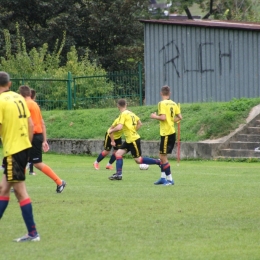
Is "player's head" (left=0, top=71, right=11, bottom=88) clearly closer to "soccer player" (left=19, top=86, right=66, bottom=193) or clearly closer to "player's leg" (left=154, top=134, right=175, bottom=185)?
"soccer player" (left=19, top=86, right=66, bottom=193)

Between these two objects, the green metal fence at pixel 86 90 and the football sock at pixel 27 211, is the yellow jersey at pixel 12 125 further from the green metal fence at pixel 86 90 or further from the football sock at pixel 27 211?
the green metal fence at pixel 86 90

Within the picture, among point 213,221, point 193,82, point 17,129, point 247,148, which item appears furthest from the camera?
point 193,82

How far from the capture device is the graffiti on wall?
28.0 m

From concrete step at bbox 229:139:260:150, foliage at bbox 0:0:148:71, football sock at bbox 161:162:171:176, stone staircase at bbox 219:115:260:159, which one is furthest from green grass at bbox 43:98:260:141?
foliage at bbox 0:0:148:71

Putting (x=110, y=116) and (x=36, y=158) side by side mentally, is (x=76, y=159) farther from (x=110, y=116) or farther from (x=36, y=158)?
(x=36, y=158)

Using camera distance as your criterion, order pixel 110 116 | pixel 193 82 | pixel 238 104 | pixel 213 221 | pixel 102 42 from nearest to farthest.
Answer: pixel 213 221
pixel 238 104
pixel 110 116
pixel 193 82
pixel 102 42

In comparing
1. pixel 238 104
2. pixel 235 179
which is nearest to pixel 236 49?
pixel 238 104

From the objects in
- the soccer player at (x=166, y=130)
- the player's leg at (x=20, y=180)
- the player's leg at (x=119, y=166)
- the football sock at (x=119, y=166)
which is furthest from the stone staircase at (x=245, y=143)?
the player's leg at (x=20, y=180)

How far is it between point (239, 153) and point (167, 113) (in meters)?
7.83

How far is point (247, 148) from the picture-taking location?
73.5 feet

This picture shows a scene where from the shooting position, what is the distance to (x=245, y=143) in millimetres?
22453

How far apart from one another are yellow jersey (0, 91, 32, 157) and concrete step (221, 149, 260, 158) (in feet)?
46.1

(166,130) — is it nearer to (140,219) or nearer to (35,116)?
(35,116)

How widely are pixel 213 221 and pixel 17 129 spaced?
3005 mm
